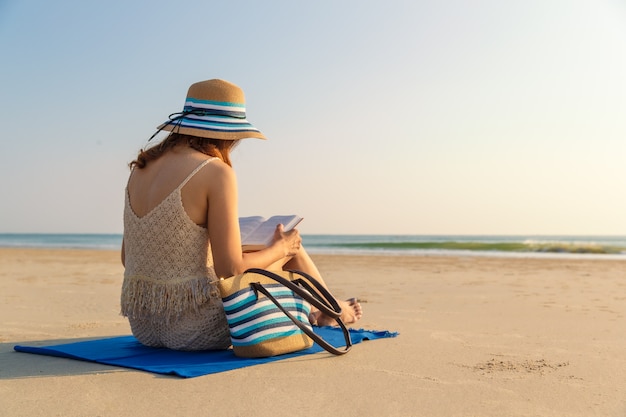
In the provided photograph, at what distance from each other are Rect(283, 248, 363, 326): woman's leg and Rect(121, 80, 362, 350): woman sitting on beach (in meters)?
0.21

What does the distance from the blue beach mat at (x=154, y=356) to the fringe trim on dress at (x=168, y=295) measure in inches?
9.4

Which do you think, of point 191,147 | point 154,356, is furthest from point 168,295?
point 191,147

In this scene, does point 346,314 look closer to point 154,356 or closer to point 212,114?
point 154,356

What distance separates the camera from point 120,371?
3.06 meters

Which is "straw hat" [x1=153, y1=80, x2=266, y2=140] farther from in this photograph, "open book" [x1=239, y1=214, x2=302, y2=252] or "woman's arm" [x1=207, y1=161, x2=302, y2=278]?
"open book" [x1=239, y1=214, x2=302, y2=252]

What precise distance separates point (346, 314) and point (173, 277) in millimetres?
1173

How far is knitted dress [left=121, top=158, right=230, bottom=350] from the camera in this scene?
3.29m

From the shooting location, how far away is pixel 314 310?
4016 mm

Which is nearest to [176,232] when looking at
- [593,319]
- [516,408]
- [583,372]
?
[516,408]

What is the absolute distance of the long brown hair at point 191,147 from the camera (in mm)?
3387

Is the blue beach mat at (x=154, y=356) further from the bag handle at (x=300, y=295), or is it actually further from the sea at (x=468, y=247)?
the sea at (x=468, y=247)

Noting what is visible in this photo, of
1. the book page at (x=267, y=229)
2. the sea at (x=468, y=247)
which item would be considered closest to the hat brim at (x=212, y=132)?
the book page at (x=267, y=229)

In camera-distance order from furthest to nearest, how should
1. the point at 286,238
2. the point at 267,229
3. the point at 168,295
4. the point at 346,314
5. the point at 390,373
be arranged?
1. the point at 346,314
2. the point at 267,229
3. the point at 286,238
4. the point at 168,295
5. the point at 390,373

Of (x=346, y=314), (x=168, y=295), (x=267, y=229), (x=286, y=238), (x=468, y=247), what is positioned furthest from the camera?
(x=468, y=247)
